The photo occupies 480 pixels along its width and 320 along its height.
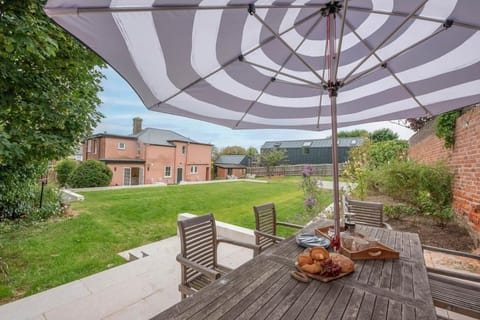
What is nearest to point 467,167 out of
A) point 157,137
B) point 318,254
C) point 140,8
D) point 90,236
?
point 318,254

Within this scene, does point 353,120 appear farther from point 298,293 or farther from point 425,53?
point 298,293

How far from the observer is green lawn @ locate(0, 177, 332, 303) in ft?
11.0

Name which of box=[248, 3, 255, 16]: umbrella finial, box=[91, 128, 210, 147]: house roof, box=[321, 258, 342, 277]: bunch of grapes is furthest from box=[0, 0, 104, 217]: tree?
box=[91, 128, 210, 147]: house roof

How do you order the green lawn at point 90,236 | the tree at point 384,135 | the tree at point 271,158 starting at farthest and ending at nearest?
the tree at point 384,135 → the tree at point 271,158 → the green lawn at point 90,236

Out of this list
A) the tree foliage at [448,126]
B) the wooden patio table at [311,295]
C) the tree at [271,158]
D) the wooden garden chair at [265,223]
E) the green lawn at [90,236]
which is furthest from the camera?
the tree at [271,158]

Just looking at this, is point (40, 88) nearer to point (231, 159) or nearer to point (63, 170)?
point (63, 170)

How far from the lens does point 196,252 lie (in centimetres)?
218

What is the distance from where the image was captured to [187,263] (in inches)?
75.5

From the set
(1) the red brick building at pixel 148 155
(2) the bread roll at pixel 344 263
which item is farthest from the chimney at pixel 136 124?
(2) the bread roll at pixel 344 263

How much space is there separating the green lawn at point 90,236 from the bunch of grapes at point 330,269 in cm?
339

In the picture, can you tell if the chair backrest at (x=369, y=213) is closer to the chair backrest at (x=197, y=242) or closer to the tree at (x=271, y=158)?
the chair backrest at (x=197, y=242)

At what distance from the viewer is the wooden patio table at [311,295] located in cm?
117

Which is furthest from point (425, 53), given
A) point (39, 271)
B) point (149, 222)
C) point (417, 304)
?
point (149, 222)

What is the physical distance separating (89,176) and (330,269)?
1708cm
